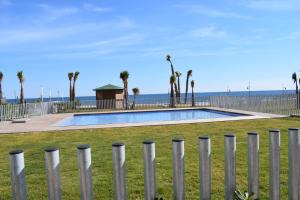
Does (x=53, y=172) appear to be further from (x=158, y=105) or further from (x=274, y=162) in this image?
(x=158, y=105)

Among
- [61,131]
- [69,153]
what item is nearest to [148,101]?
[61,131]

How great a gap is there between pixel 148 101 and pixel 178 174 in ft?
93.1

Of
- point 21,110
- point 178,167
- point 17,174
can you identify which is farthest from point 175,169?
point 21,110

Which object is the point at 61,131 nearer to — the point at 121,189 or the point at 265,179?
the point at 265,179

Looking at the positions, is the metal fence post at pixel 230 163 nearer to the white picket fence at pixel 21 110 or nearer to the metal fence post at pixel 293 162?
the metal fence post at pixel 293 162

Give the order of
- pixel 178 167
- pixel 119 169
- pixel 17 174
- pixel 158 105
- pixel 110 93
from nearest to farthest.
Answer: pixel 17 174 → pixel 119 169 → pixel 178 167 → pixel 158 105 → pixel 110 93

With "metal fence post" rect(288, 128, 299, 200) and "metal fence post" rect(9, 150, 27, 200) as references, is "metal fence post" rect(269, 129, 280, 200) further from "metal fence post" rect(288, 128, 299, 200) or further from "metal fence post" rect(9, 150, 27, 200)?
"metal fence post" rect(9, 150, 27, 200)

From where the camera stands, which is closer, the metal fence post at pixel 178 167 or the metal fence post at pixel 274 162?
the metal fence post at pixel 178 167

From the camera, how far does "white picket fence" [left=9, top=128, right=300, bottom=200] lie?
2.74m

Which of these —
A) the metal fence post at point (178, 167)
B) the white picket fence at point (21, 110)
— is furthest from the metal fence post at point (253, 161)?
the white picket fence at point (21, 110)

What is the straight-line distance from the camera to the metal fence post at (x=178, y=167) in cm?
305

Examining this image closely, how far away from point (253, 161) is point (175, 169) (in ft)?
2.70

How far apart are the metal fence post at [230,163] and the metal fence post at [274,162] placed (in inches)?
15.8

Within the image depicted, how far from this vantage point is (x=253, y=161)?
324 cm
